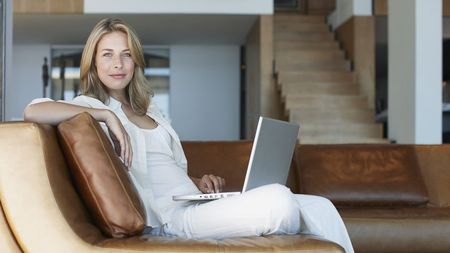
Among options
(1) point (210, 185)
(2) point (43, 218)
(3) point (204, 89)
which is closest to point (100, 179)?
(2) point (43, 218)

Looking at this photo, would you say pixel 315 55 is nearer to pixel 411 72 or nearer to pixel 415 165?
pixel 411 72

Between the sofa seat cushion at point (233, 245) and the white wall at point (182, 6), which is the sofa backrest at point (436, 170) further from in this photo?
the white wall at point (182, 6)

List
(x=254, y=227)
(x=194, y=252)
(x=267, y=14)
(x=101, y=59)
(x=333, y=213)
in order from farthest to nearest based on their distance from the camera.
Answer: (x=267, y=14), (x=101, y=59), (x=333, y=213), (x=254, y=227), (x=194, y=252)

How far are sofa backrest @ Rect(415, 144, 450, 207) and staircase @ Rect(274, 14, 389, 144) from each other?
3426mm

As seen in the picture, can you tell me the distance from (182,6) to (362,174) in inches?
224

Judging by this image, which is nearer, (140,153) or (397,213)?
(140,153)

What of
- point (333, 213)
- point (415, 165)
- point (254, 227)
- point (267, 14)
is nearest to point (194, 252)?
point (254, 227)

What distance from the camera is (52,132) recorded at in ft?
6.02

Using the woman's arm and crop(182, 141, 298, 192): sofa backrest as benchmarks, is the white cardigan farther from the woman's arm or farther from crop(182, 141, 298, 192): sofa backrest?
crop(182, 141, 298, 192): sofa backrest

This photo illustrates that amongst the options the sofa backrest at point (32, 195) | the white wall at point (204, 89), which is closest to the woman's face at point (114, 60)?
the sofa backrest at point (32, 195)

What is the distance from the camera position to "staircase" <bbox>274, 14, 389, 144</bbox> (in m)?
7.63

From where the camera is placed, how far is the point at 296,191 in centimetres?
338

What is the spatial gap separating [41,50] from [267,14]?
4961mm

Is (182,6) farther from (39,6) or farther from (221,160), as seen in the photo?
(221,160)
